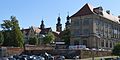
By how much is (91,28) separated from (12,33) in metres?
22.5

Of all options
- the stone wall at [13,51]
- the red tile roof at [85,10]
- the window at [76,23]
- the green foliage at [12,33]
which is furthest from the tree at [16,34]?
the red tile roof at [85,10]

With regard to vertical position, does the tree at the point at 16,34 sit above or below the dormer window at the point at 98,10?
below

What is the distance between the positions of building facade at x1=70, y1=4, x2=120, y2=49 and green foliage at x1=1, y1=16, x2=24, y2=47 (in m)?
17.4

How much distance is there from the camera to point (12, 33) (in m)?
76.4

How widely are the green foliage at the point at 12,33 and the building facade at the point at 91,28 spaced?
1740 centimetres

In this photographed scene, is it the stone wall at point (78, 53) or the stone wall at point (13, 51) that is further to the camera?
the stone wall at point (13, 51)

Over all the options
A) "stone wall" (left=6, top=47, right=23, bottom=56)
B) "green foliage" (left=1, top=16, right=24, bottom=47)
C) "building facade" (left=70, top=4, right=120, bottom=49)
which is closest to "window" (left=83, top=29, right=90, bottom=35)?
"building facade" (left=70, top=4, right=120, bottom=49)

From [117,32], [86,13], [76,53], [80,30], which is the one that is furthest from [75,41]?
[76,53]

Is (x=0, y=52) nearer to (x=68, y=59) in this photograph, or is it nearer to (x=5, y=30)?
(x=68, y=59)

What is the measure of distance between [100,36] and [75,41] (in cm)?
760

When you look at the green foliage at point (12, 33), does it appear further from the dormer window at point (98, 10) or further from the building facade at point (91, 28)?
the dormer window at point (98, 10)

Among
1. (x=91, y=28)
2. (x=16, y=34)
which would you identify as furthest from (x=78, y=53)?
(x=91, y=28)

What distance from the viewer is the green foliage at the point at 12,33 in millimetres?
74625

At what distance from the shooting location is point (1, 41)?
→ 250 feet
